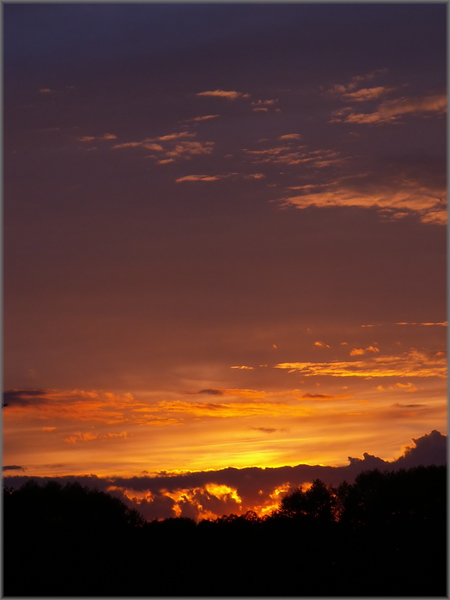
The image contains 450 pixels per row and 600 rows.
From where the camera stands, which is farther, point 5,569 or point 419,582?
point 419,582

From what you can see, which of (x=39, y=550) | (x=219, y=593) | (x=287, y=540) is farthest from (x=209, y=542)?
(x=39, y=550)

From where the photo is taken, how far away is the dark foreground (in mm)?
68000

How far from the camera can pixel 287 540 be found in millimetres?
81250

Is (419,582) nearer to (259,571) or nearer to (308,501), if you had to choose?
(259,571)

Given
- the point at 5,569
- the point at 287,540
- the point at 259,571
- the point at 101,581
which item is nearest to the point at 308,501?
the point at 287,540

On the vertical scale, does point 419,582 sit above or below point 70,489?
below

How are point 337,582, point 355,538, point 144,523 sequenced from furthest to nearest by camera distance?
1. point 144,523
2. point 355,538
3. point 337,582

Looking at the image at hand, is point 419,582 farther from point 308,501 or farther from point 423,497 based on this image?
point 308,501

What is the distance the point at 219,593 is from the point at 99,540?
1287 cm

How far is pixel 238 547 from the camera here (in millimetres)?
80000

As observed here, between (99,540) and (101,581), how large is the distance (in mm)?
6294

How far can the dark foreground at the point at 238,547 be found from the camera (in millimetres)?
68000

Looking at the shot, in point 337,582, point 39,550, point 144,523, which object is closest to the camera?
point 39,550

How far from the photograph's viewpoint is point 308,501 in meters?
92.8
